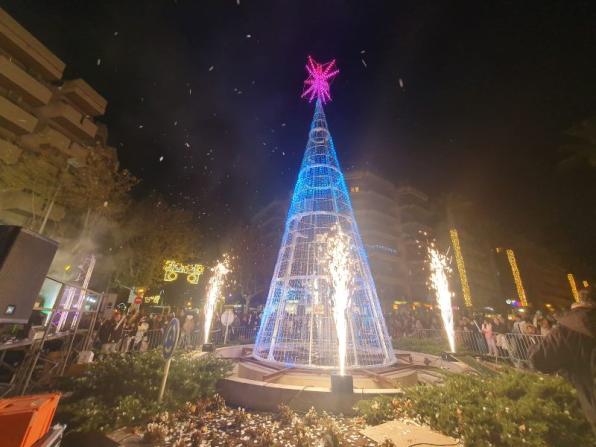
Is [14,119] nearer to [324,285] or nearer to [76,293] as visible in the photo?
[76,293]

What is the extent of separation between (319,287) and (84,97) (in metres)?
40.3

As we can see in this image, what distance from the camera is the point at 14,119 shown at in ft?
84.7

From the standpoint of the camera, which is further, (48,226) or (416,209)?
(416,209)

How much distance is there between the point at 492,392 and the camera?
4.99m

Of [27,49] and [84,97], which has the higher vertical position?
[27,49]

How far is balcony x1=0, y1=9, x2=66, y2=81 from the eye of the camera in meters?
25.6

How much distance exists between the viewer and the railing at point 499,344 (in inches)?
428

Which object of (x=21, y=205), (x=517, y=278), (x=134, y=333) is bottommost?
(x=134, y=333)

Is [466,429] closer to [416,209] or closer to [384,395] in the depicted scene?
[384,395]

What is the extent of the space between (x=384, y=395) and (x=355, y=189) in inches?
1853

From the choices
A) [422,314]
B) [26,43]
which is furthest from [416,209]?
[26,43]

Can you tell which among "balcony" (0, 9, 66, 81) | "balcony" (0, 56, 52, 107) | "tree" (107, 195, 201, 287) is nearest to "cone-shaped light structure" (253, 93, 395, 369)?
"tree" (107, 195, 201, 287)

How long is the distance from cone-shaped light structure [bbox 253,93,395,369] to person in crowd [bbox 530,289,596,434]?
5.81 meters

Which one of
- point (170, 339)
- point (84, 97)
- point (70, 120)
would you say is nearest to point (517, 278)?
point (170, 339)
